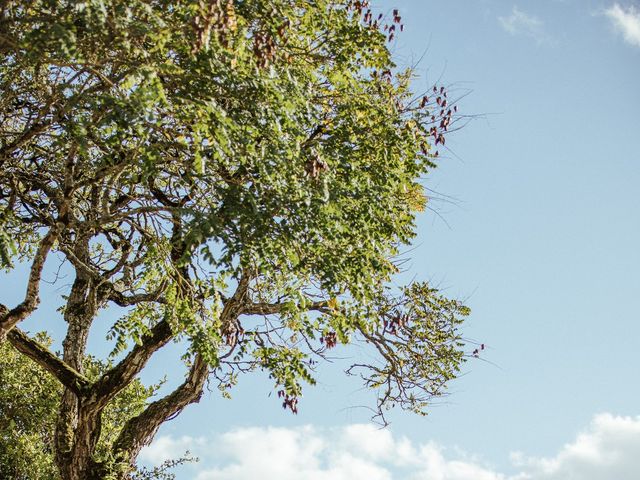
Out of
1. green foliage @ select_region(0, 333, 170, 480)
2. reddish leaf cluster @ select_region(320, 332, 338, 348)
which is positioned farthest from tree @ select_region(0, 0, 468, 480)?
green foliage @ select_region(0, 333, 170, 480)

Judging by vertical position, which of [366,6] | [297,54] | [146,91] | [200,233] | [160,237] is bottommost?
[200,233]

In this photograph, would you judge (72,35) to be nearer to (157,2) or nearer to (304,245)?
(157,2)

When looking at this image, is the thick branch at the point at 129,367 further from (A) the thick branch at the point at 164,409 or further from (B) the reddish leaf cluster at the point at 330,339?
(B) the reddish leaf cluster at the point at 330,339

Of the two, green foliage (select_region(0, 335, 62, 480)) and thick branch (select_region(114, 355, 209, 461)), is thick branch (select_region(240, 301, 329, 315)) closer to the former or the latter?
thick branch (select_region(114, 355, 209, 461))

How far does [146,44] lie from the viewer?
424 inches

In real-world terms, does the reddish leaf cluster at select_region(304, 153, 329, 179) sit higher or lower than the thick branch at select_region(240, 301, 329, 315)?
lower

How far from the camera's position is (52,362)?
578 inches

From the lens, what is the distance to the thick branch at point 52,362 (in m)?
14.6

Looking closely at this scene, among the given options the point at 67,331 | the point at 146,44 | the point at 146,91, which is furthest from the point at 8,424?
the point at 146,91

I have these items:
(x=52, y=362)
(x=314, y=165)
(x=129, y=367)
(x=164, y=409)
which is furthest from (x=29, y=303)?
(x=314, y=165)

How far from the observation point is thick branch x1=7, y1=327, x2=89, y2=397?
14562 millimetres

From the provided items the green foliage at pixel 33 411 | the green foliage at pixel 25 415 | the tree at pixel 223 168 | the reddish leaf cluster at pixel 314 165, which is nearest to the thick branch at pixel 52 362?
the tree at pixel 223 168

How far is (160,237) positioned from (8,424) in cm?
1162

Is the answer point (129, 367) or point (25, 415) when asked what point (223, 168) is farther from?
point (25, 415)
